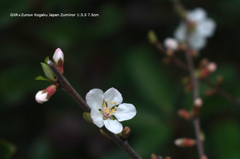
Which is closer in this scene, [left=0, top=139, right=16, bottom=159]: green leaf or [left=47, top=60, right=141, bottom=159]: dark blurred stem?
[left=47, top=60, right=141, bottom=159]: dark blurred stem

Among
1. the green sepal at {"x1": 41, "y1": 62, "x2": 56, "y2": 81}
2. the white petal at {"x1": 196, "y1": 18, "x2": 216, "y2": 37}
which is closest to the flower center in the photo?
the green sepal at {"x1": 41, "y1": 62, "x2": 56, "y2": 81}

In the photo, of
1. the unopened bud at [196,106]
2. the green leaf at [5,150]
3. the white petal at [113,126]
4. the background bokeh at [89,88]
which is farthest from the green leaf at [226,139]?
the green leaf at [5,150]

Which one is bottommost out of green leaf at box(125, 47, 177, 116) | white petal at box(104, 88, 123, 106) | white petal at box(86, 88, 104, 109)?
white petal at box(86, 88, 104, 109)

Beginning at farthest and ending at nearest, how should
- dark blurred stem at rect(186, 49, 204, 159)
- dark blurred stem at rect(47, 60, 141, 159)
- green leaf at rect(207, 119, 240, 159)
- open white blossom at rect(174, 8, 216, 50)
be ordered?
open white blossom at rect(174, 8, 216, 50) → green leaf at rect(207, 119, 240, 159) → dark blurred stem at rect(186, 49, 204, 159) → dark blurred stem at rect(47, 60, 141, 159)

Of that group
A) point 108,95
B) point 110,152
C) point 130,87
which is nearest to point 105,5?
point 130,87

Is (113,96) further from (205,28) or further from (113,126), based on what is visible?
(205,28)

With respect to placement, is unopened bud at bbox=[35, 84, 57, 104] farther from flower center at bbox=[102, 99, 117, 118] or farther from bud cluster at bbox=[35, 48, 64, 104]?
flower center at bbox=[102, 99, 117, 118]

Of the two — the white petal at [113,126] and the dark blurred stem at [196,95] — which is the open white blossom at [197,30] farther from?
the white petal at [113,126]

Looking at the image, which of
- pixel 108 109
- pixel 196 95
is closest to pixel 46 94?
pixel 108 109
